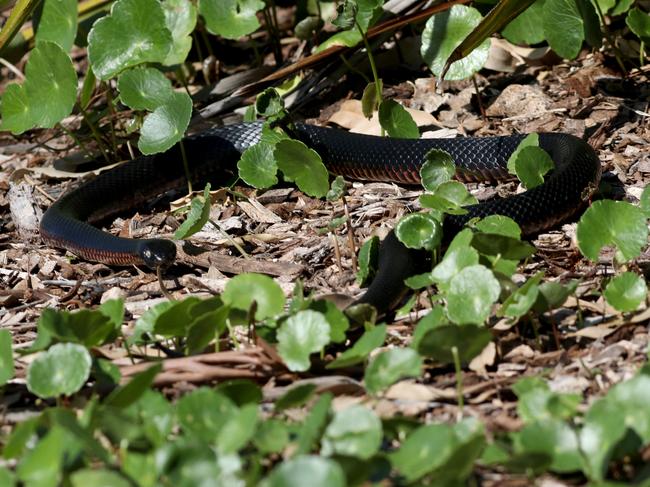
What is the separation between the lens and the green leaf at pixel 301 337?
3521mm

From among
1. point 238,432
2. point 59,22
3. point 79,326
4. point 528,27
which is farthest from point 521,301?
point 59,22

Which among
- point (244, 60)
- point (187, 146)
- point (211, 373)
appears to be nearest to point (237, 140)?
point (187, 146)

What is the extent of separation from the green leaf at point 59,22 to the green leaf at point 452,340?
14.0 ft

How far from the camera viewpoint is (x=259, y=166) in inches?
230

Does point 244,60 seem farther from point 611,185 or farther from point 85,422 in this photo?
point 85,422

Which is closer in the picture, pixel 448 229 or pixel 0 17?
pixel 448 229

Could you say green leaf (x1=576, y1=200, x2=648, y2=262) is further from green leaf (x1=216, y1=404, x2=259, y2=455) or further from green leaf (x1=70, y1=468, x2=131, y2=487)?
green leaf (x1=70, y1=468, x2=131, y2=487)

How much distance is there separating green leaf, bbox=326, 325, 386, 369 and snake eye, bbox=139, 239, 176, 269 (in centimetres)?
191

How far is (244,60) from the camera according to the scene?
8125 mm

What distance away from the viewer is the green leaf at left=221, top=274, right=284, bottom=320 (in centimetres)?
381

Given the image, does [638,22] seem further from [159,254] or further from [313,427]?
[313,427]

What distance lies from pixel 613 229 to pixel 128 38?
131 inches

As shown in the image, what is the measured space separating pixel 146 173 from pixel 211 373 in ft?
10.4

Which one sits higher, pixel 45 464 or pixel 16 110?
pixel 45 464
